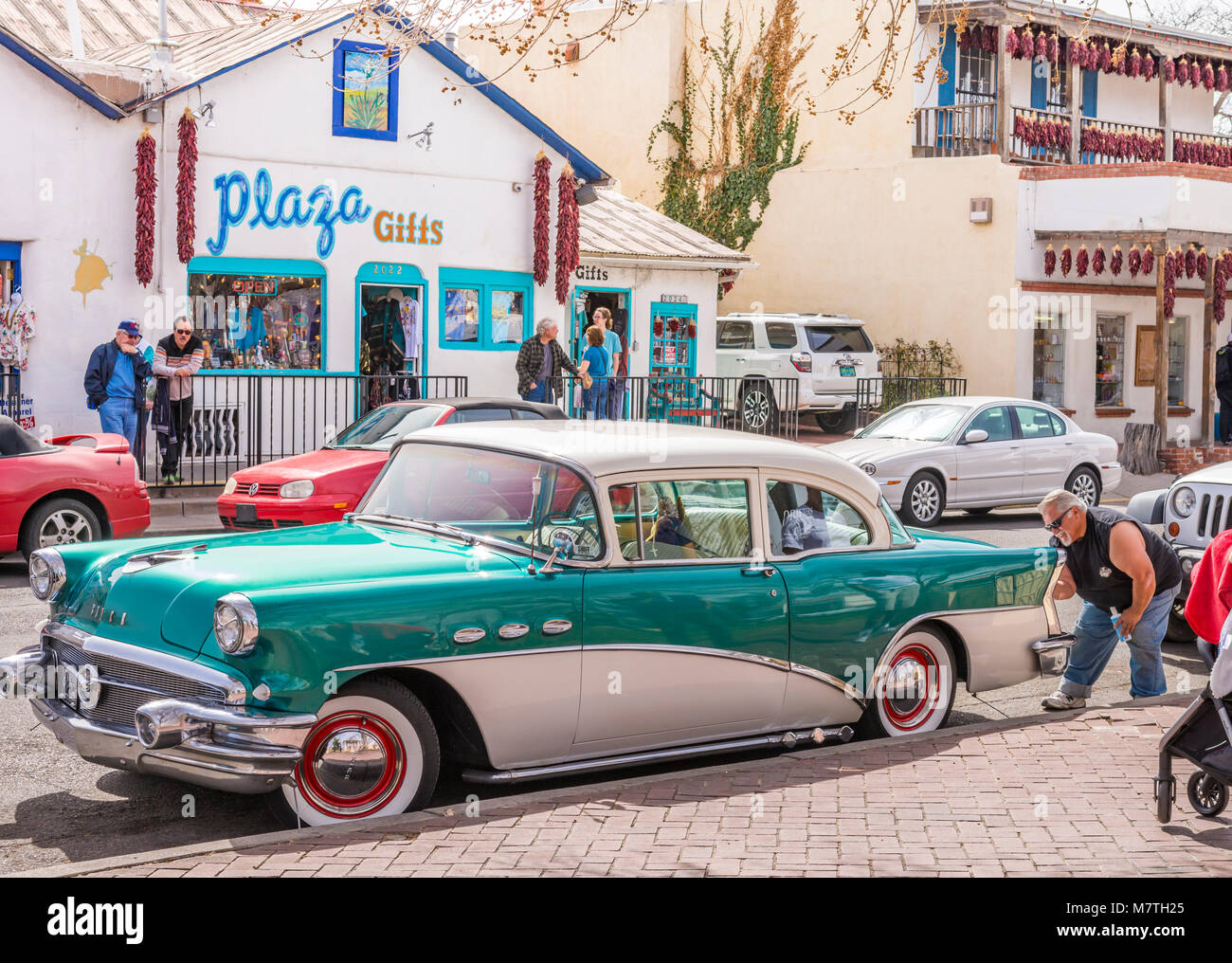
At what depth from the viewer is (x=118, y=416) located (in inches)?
619

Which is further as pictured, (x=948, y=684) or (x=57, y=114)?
(x=57, y=114)

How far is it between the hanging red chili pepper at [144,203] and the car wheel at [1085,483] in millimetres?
11553

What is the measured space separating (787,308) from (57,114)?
1674 cm

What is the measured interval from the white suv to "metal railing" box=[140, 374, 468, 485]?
6.86 meters

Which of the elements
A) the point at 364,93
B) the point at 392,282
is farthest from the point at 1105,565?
the point at 364,93

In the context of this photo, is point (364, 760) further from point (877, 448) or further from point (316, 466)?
point (877, 448)

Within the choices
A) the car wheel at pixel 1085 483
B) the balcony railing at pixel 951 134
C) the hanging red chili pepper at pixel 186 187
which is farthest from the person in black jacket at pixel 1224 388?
the hanging red chili pepper at pixel 186 187

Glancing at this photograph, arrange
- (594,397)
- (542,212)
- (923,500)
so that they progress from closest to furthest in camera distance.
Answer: (923,500) < (594,397) < (542,212)

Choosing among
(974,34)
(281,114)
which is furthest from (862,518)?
(974,34)

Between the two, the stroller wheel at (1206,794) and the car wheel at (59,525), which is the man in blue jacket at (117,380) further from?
the stroller wheel at (1206,794)

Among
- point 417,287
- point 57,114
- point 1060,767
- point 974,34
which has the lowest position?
point 1060,767

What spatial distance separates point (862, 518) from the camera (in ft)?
23.6

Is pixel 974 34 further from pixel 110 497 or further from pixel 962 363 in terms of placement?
pixel 110 497

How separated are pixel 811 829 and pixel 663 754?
1009 mm
